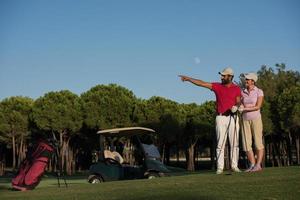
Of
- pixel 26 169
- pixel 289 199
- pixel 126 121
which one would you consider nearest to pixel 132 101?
pixel 126 121

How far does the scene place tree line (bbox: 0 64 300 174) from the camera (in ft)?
152

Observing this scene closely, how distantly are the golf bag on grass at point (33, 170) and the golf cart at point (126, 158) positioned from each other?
5961 mm

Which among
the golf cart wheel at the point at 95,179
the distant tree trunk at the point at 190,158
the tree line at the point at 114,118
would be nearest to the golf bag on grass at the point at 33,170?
the golf cart wheel at the point at 95,179

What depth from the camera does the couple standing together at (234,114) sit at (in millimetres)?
10727

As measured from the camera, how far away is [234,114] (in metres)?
10.8

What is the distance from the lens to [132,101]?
48469mm

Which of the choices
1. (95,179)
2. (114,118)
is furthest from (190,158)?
(95,179)

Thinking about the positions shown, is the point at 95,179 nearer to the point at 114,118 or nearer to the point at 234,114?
the point at 234,114

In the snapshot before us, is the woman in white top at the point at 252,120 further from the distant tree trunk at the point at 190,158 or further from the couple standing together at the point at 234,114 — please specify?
the distant tree trunk at the point at 190,158

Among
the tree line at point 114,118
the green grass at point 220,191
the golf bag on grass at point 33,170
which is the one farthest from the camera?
the tree line at point 114,118

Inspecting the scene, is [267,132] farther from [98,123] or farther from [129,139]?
[129,139]

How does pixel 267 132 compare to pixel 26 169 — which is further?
pixel 267 132

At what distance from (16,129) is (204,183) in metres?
42.6

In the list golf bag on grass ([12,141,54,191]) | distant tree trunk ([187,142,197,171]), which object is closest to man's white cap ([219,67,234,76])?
golf bag on grass ([12,141,54,191])
